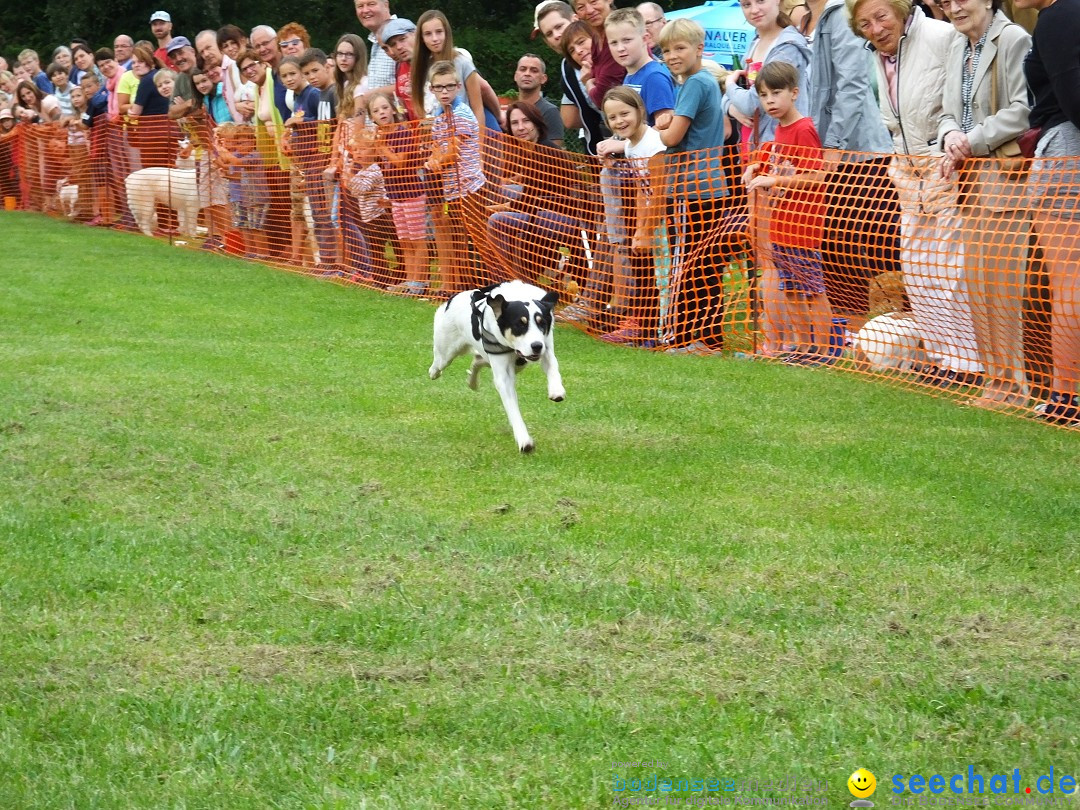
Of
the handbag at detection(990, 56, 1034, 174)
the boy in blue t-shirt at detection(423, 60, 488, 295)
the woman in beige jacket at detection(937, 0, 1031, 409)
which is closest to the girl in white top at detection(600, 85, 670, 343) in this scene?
the boy in blue t-shirt at detection(423, 60, 488, 295)

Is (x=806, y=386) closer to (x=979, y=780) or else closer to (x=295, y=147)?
(x=979, y=780)

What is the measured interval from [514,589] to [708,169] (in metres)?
5.82

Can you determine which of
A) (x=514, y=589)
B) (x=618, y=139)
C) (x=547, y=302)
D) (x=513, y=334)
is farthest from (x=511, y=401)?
(x=618, y=139)

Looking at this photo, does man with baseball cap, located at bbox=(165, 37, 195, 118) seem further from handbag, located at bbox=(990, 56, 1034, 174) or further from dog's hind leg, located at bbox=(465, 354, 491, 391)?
handbag, located at bbox=(990, 56, 1034, 174)

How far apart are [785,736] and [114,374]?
665cm

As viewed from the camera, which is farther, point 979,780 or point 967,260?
point 967,260

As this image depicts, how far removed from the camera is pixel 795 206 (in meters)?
9.58

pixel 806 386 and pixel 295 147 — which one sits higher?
pixel 295 147

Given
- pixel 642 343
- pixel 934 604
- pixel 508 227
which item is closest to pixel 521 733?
pixel 934 604

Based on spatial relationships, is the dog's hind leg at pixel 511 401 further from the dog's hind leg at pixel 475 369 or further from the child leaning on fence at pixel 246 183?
the child leaning on fence at pixel 246 183

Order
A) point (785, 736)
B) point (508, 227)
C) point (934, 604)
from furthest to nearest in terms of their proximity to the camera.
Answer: point (508, 227)
point (934, 604)
point (785, 736)

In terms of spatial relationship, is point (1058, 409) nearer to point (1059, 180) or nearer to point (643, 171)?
point (1059, 180)

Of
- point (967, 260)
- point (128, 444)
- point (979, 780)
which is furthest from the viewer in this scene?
point (967, 260)

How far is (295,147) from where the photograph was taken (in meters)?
15.2
